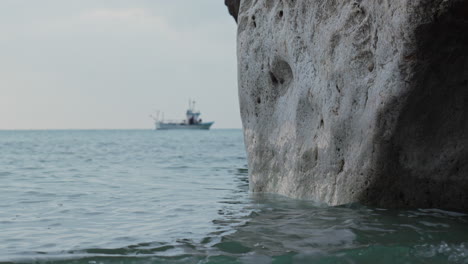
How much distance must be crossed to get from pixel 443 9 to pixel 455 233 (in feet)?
6.52

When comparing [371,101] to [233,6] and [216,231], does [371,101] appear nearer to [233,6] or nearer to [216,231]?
[216,231]

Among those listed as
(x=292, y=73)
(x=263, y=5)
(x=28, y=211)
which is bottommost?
(x=28, y=211)

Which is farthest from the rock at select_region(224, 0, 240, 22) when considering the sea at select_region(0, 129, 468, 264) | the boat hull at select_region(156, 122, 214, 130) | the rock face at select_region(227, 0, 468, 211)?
the boat hull at select_region(156, 122, 214, 130)

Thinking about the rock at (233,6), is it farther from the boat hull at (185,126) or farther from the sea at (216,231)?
the boat hull at (185,126)

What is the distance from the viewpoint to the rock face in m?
4.62

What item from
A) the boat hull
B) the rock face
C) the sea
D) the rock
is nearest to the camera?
the sea

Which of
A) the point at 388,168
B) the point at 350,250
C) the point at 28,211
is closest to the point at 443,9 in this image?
the point at 388,168

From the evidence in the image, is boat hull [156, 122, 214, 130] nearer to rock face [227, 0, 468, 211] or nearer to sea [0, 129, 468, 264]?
sea [0, 129, 468, 264]

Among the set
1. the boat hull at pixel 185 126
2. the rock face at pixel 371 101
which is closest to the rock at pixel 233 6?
the rock face at pixel 371 101

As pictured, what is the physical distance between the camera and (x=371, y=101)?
510cm

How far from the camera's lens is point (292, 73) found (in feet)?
22.8

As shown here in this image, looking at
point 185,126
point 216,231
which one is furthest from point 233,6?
point 185,126

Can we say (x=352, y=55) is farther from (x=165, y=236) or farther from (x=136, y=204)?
(x=136, y=204)

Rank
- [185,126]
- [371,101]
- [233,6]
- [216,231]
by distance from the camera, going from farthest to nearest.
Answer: [185,126], [233,6], [371,101], [216,231]
